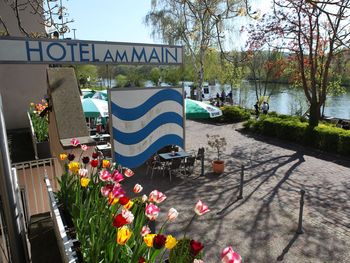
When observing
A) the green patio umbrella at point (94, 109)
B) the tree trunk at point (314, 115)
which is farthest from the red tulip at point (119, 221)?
the tree trunk at point (314, 115)

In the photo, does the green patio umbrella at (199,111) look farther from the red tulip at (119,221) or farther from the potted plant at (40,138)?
the red tulip at (119,221)

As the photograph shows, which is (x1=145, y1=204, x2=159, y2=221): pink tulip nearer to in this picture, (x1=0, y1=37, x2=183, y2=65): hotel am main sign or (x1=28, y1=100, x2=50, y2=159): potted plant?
(x1=0, y1=37, x2=183, y2=65): hotel am main sign

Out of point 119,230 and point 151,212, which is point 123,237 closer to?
point 119,230

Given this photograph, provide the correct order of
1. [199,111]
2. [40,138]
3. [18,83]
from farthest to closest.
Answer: [18,83], [199,111], [40,138]

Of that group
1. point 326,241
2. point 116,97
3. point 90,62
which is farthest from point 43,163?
point 326,241

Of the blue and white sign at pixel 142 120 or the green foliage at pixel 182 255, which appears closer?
the green foliage at pixel 182 255

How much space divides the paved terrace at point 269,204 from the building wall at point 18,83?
5058mm

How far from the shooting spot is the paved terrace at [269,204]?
589cm

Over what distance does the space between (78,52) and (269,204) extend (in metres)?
6.24

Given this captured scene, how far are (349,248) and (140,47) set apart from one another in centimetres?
530

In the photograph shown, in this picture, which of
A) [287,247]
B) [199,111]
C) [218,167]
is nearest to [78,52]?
[287,247]

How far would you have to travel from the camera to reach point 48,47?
330cm

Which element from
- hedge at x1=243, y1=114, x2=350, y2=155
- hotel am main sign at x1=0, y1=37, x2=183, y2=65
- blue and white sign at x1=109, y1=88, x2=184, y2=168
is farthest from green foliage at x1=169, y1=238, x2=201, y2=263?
hedge at x1=243, y1=114, x2=350, y2=155

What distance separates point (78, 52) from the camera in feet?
11.4
